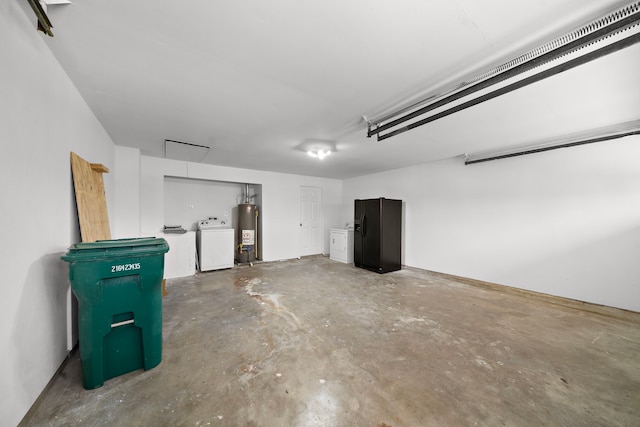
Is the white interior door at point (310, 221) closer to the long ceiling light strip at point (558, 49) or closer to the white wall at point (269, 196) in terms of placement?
the white wall at point (269, 196)

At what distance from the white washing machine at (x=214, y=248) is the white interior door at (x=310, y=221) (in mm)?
2203

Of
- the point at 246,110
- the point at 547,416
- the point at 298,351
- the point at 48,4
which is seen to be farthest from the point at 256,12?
the point at 547,416

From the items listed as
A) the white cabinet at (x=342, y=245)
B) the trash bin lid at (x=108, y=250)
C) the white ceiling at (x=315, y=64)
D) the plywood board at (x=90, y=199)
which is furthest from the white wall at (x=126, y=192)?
the white cabinet at (x=342, y=245)

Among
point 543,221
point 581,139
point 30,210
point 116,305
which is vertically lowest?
point 116,305

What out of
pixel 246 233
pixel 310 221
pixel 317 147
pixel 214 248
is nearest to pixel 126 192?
pixel 214 248

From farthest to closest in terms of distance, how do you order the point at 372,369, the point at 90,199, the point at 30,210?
the point at 90,199
the point at 372,369
the point at 30,210

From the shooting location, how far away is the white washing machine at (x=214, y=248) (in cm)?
498

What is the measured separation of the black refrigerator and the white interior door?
1.77 meters

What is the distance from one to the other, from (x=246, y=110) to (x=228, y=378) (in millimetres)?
2612

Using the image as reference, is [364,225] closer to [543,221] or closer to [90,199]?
[543,221]

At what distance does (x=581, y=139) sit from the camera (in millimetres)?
3105

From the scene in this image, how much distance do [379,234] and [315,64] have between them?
395 centimetres

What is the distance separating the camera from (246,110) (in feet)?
8.33

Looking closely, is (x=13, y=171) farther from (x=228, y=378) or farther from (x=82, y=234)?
(x=228, y=378)
